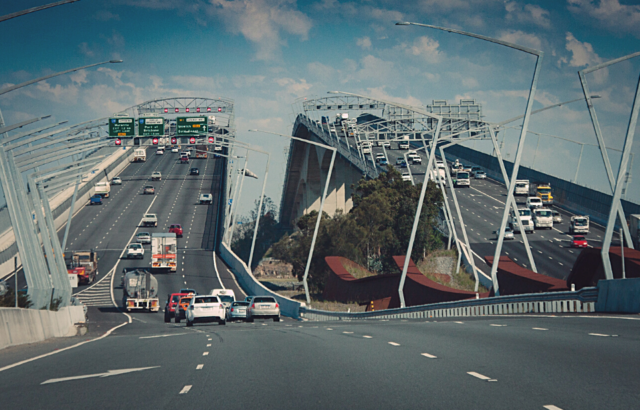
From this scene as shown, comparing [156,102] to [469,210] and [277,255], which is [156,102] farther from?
[469,210]

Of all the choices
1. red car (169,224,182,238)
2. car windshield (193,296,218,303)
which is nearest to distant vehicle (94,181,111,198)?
red car (169,224,182,238)

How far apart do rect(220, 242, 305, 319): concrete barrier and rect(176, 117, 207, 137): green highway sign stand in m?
12.2

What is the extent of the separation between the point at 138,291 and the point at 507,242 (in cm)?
3485

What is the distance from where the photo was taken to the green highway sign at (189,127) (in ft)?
239

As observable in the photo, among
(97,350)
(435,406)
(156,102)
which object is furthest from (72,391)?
(156,102)

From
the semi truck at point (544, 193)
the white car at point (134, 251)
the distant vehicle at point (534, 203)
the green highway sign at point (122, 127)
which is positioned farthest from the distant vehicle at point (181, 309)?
the semi truck at point (544, 193)

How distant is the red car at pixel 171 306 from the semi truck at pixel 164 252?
19.9m

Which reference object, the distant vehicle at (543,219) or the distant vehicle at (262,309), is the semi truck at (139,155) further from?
the distant vehicle at (262,309)

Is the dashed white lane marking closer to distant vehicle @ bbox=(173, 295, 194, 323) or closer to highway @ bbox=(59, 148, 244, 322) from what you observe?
distant vehicle @ bbox=(173, 295, 194, 323)

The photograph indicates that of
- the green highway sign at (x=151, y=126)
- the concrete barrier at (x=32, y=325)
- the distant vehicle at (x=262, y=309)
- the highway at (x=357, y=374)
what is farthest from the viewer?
the green highway sign at (x=151, y=126)

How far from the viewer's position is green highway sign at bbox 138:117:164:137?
2739 inches

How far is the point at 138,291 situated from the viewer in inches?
1927

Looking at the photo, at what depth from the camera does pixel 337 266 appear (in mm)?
56031

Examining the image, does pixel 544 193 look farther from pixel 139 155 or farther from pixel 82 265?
pixel 139 155
